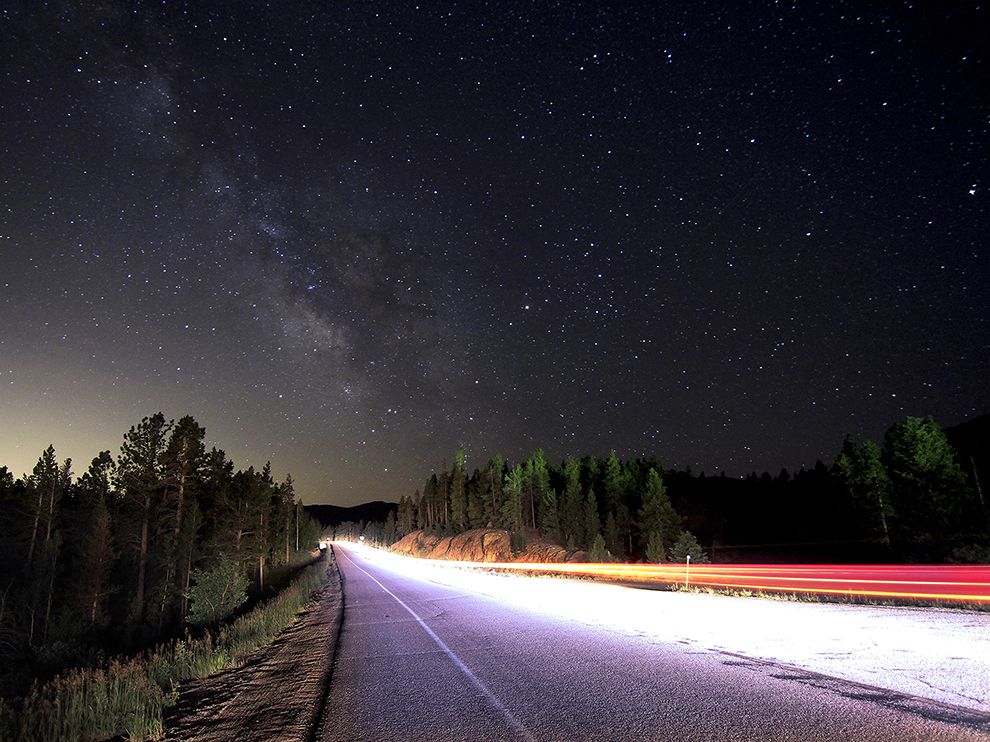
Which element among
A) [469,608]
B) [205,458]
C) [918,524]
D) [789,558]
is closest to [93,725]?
[469,608]

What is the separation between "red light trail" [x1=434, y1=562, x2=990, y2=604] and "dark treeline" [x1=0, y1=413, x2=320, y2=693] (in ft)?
85.8

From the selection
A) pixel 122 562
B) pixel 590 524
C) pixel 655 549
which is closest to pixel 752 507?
pixel 590 524

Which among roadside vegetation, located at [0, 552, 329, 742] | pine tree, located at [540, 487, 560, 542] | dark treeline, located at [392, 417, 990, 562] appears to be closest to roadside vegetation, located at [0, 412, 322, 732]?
roadside vegetation, located at [0, 552, 329, 742]

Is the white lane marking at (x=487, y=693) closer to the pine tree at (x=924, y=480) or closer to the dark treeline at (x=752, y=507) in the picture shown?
the dark treeline at (x=752, y=507)

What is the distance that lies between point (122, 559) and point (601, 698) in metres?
62.5

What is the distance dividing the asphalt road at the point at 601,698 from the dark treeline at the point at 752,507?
30.7 metres

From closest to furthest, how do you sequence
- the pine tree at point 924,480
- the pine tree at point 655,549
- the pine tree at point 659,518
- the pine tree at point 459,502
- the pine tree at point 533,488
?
1. the pine tree at point 924,480
2. the pine tree at point 655,549
3. the pine tree at point 659,518
4. the pine tree at point 533,488
5. the pine tree at point 459,502

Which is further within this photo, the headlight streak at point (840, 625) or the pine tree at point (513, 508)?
the pine tree at point (513, 508)

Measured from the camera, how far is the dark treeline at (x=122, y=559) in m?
31.5

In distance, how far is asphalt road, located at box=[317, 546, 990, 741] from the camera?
201 inches

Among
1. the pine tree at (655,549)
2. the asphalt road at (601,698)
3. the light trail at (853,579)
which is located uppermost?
the asphalt road at (601,698)

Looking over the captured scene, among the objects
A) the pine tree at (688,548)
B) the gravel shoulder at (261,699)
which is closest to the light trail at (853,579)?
the pine tree at (688,548)

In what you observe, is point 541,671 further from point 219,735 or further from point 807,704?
point 219,735

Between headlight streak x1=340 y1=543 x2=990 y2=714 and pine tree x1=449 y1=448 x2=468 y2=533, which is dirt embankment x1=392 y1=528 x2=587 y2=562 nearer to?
pine tree x1=449 y1=448 x2=468 y2=533
